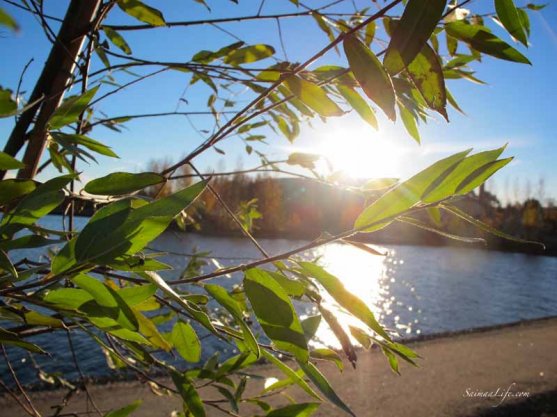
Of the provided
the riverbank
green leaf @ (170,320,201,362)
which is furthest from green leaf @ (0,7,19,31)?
the riverbank

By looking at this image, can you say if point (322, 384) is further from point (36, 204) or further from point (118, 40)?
point (118, 40)

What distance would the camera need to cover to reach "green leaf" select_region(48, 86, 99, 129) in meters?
0.55

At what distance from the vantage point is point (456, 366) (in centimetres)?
823

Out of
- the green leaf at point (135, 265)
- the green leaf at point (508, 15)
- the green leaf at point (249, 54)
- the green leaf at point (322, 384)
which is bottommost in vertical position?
the green leaf at point (322, 384)

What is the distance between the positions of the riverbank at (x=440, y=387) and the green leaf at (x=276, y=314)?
553cm

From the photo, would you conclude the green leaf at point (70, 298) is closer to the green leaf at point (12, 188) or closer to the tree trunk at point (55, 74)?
the green leaf at point (12, 188)

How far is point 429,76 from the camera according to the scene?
16.5 inches

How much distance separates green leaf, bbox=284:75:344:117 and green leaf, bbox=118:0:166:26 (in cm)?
31

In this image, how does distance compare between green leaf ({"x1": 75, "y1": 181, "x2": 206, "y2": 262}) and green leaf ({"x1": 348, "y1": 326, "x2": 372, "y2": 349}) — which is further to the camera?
green leaf ({"x1": 348, "y1": 326, "x2": 372, "y2": 349})

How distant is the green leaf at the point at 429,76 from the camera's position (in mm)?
415

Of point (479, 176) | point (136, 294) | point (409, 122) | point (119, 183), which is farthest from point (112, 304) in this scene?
point (409, 122)

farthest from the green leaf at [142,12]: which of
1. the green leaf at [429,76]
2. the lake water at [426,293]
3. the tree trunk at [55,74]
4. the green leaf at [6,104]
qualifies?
the lake water at [426,293]

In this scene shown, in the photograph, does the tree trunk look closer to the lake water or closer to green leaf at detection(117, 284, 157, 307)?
green leaf at detection(117, 284, 157, 307)

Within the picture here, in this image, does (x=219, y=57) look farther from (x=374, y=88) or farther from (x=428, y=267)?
(x=428, y=267)
